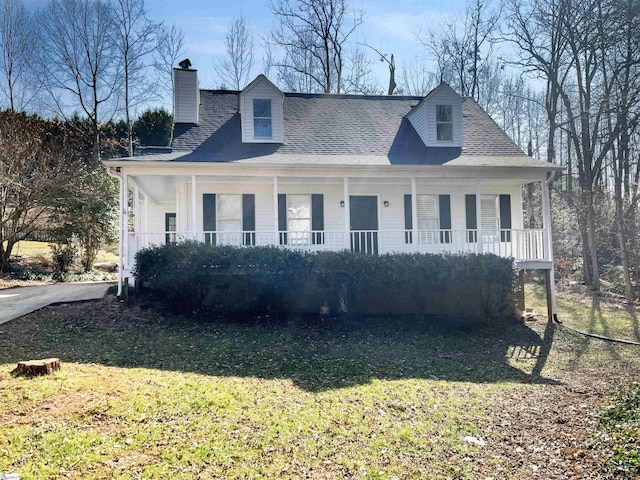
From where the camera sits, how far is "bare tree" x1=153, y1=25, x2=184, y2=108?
2355cm

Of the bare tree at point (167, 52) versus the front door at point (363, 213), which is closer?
the front door at point (363, 213)

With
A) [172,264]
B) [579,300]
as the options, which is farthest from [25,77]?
[579,300]

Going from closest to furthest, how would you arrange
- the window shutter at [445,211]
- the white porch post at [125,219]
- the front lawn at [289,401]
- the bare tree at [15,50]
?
the front lawn at [289,401]
the white porch post at [125,219]
the window shutter at [445,211]
the bare tree at [15,50]

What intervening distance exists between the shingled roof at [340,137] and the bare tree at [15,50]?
12257mm

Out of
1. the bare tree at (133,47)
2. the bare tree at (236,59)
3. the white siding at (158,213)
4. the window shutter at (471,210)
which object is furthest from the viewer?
the bare tree at (236,59)

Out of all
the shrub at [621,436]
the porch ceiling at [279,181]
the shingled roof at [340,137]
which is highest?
the shingled roof at [340,137]

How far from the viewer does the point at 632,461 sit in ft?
12.6

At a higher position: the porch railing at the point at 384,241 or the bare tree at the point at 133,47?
the bare tree at the point at 133,47

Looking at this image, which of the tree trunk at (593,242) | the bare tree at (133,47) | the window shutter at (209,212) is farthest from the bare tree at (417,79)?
the window shutter at (209,212)

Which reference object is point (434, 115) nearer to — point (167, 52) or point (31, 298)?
point (31, 298)

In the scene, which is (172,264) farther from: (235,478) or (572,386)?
(572,386)

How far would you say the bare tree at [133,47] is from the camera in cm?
2236

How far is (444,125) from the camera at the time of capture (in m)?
13.1

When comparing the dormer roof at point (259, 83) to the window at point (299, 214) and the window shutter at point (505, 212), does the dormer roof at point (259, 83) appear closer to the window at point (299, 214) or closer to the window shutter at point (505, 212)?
the window at point (299, 214)
